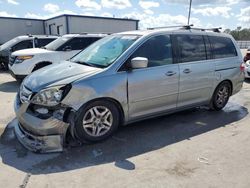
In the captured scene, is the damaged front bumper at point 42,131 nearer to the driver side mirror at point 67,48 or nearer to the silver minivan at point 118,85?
the silver minivan at point 118,85

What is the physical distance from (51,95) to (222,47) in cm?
378

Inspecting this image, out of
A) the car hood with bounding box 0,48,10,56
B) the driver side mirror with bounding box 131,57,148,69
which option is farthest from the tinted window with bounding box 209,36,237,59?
the car hood with bounding box 0,48,10,56

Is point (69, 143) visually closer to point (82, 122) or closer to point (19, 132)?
point (82, 122)

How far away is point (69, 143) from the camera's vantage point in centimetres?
410

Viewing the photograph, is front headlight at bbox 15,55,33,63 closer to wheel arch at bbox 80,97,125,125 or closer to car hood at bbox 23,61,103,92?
car hood at bbox 23,61,103,92

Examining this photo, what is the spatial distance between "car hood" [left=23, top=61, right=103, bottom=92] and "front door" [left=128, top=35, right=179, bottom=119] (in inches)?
27.2

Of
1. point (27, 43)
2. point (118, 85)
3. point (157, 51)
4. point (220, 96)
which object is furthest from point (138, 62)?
point (27, 43)

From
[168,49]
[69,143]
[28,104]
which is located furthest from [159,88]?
[28,104]

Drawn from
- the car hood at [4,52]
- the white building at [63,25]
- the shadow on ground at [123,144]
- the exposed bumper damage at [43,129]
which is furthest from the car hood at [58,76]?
the white building at [63,25]

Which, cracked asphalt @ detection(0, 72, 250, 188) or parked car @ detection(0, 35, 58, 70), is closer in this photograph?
cracked asphalt @ detection(0, 72, 250, 188)

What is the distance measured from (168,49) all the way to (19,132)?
2854 millimetres

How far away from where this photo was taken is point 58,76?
13.4ft

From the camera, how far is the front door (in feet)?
14.3

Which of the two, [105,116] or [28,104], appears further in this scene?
[105,116]
